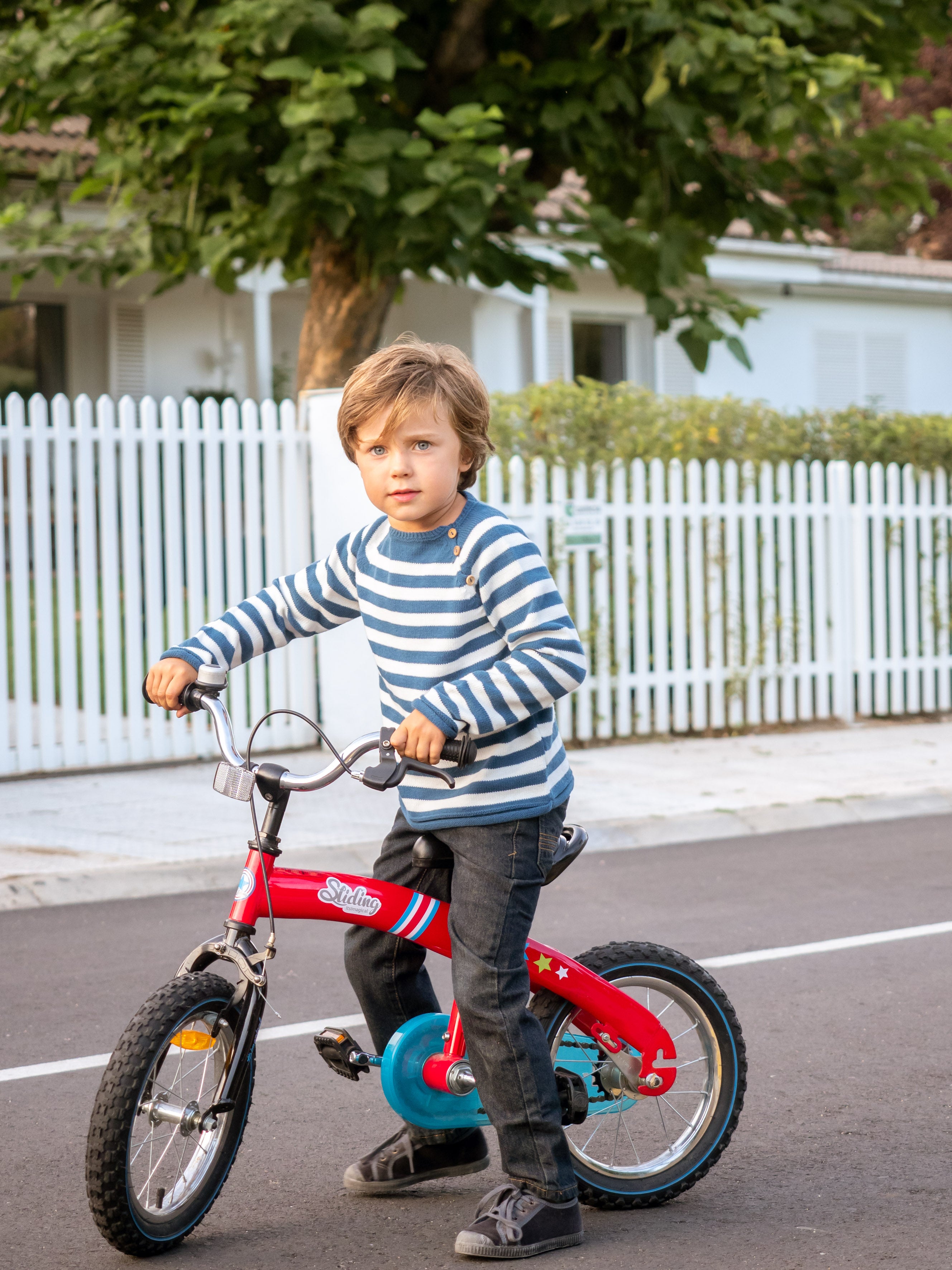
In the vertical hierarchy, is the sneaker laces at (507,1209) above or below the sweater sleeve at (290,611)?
below

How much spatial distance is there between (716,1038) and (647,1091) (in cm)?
19

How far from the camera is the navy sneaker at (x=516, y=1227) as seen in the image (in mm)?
3008

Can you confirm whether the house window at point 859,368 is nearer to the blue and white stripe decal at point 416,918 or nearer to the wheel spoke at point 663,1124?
the wheel spoke at point 663,1124

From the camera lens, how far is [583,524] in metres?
9.86

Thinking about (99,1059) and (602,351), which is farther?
(602,351)

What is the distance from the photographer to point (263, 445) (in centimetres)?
926

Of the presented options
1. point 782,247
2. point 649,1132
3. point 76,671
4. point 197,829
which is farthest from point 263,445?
point 782,247

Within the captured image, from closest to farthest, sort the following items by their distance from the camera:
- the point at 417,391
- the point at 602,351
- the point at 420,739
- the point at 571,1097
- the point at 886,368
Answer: the point at 420,739 → the point at 417,391 → the point at 571,1097 → the point at 602,351 → the point at 886,368

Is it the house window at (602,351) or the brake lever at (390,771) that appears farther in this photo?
the house window at (602,351)

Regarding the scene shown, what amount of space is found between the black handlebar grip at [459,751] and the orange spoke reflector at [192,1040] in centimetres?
74

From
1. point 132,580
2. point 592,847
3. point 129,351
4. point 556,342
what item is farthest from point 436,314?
point 592,847

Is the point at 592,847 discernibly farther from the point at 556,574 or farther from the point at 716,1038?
Answer: the point at 716,1038

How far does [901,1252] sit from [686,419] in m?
8.25

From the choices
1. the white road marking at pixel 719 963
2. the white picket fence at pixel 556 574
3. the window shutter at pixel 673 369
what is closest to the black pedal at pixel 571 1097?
the white road marking at pixel 719 963
